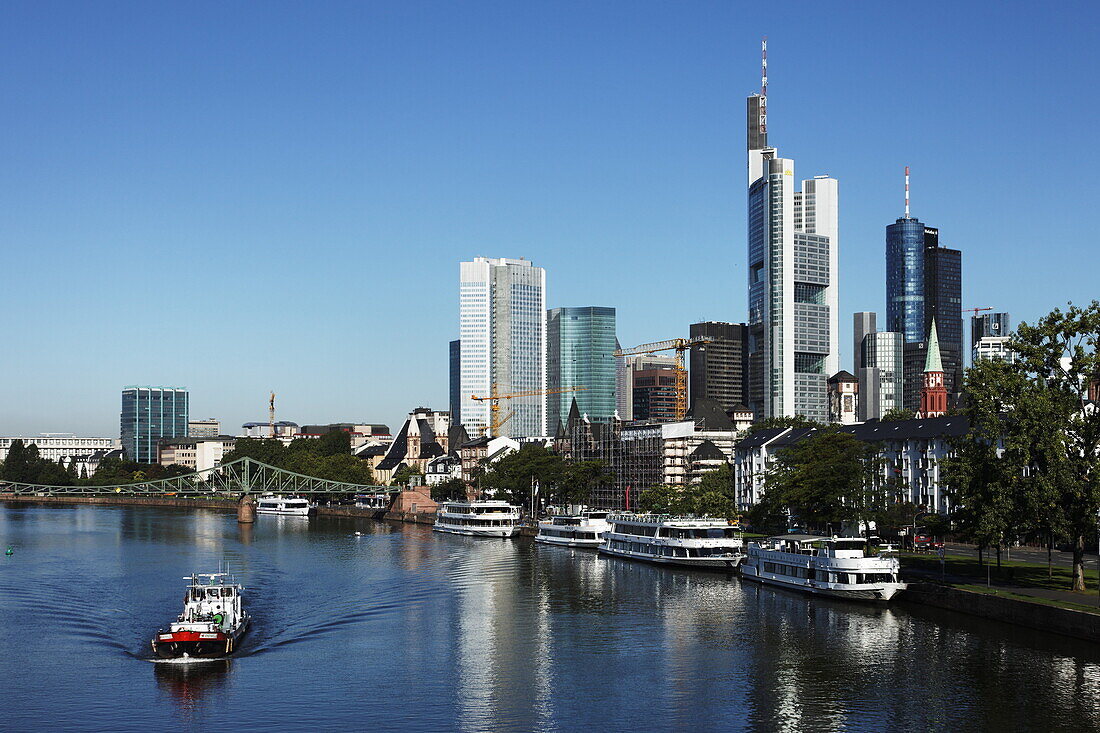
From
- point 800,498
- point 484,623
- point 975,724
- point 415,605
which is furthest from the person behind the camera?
point 800,498

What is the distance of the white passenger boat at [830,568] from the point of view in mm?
85875

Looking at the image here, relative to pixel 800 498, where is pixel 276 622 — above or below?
below

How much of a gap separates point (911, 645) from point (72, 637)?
50373 mm

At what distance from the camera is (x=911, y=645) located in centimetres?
7019

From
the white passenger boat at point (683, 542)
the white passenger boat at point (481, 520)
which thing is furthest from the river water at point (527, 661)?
the white passenger boat at point (481, 520)

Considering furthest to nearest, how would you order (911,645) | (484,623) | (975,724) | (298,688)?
(484,623) → (911,645) → (298,688) → (975,724)

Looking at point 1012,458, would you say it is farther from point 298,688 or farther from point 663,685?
point 298,688

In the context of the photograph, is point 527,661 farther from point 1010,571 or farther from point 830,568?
point 1010,571

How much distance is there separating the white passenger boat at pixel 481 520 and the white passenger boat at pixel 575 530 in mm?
11579

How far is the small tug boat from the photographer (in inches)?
2630

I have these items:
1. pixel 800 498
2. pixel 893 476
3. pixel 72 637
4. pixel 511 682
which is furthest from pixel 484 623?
pixel 893 476

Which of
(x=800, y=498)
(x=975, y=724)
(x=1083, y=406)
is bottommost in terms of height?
(x=975, y=724)

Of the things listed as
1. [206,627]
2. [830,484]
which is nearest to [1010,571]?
[830,484]

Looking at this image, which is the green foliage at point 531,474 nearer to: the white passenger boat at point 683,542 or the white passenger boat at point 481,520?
the white passenger boat at point 481,520
